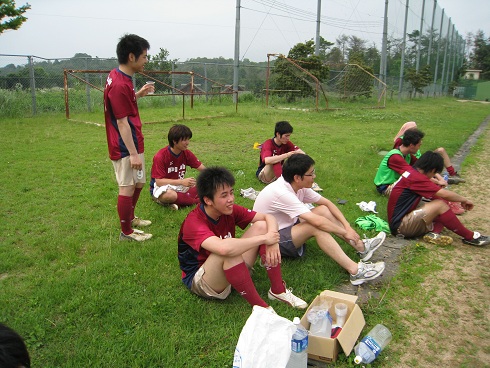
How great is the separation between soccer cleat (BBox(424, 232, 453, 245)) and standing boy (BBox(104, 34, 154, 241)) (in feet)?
10.1

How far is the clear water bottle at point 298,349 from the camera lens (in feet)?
7.52

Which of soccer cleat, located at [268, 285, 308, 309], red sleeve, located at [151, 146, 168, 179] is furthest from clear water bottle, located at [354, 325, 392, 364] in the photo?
red sleeve, located at [151, 146, 168, 179]

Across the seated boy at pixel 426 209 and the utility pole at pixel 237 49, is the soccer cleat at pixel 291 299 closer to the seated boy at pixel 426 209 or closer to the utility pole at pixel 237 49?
the seated boy at pixel 426 209

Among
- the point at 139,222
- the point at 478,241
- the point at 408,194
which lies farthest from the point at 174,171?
the point at 478,241

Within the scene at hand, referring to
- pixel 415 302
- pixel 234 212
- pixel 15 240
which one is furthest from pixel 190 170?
pixel 415 302

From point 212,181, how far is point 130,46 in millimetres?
1776

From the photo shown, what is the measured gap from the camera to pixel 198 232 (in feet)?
9.55

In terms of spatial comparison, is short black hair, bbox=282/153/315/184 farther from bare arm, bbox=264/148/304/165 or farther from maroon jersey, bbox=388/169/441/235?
bare arm, bbox=264/148/304/165

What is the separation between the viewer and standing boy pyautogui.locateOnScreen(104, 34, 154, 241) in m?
3.85

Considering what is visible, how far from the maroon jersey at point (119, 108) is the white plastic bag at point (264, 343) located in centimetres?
246

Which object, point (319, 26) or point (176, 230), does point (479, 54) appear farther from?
point (176, 230)

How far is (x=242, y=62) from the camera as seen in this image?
21.0m

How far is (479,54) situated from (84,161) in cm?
7795

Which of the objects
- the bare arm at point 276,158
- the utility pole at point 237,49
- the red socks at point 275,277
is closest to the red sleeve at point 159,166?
the bare arm at point 276,158
